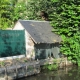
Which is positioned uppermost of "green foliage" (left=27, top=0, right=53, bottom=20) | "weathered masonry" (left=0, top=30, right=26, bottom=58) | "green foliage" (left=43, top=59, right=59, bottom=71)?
"green foliage" (left=27, top=0, right=53, bottom=20)

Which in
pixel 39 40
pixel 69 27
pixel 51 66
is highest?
pixel 69 27

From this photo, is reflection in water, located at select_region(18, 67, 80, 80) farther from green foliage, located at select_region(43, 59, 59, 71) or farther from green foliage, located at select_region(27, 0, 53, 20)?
green foliage, located at select_region(27, 0, 53, 20)

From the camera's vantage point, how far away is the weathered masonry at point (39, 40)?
26344 mm

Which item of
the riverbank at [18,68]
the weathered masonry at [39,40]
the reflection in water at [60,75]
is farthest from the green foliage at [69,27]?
the riverbank at [18,68]

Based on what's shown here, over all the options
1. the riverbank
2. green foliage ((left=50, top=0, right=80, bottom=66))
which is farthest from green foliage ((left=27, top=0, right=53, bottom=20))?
the riverbank

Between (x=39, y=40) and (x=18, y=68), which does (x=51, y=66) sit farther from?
(x=18, y=68)

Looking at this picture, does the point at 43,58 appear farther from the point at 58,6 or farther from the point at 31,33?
the point at 58,6

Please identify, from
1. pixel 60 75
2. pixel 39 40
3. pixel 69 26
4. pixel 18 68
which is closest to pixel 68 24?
pixel 69 26

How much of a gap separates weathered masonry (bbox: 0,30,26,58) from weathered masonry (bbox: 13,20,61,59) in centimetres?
60

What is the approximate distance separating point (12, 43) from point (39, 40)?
3110 mm

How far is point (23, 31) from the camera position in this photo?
88.7 feet

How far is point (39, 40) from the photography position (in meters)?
25.7

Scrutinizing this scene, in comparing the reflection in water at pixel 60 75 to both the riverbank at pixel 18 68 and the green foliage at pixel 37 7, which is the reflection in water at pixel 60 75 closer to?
the riverbank at pixel 18 68

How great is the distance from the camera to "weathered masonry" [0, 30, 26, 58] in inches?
996
